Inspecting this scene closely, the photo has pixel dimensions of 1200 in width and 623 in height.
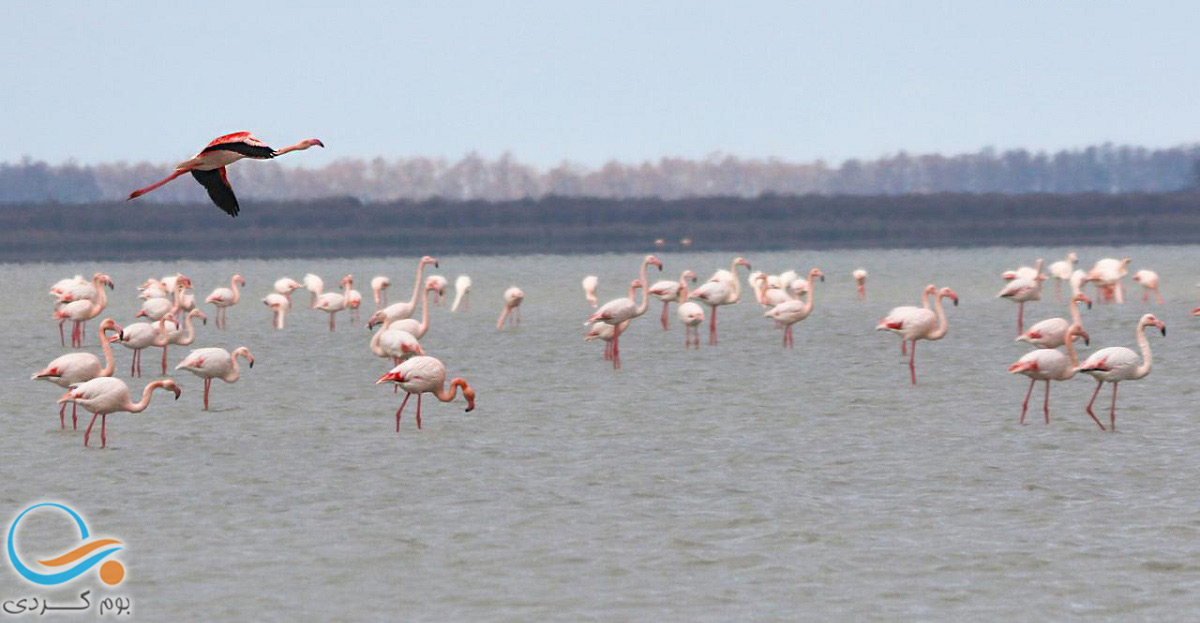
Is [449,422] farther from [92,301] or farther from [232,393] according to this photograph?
[92,301]

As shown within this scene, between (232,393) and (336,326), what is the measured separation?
628 inches

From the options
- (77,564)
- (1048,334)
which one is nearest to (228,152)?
(77,564)

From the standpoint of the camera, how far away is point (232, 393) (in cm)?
2577

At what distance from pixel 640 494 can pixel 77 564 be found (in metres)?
5.18

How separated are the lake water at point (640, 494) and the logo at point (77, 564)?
0.52ft

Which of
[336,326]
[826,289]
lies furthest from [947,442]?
[826,289]

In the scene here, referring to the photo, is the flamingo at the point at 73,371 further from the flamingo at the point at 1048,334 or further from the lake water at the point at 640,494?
A: the flamingo at the point at 1048,334

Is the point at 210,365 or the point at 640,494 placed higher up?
the point at 210,365

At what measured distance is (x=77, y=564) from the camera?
1359cm

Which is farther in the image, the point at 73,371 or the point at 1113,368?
the point at 73,371

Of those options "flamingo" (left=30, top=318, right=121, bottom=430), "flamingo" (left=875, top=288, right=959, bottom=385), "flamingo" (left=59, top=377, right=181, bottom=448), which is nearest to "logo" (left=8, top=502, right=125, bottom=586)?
"flamingo" (left=59, top=377, right=181, bottom=448)

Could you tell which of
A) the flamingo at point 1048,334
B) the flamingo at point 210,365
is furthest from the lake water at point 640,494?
the flamingo at point 1048,334

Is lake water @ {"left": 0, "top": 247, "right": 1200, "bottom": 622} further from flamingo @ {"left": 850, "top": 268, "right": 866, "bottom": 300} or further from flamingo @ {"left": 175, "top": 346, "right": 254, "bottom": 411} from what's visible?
flamingo @ {"left": 850, "top": 268, "right": 866, "bottom": 300}

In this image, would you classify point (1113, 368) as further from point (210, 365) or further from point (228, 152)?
point (228, 152)
